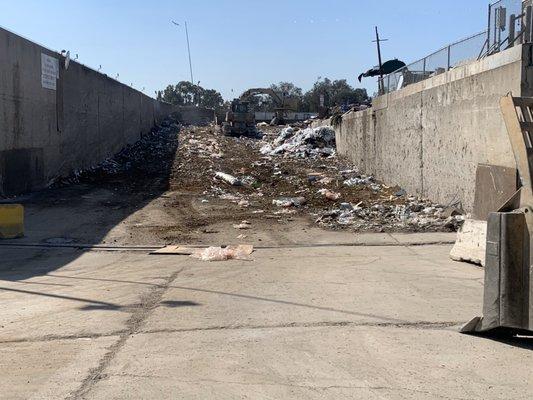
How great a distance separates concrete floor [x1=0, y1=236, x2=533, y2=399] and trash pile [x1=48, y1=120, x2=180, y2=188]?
13081 millimetres

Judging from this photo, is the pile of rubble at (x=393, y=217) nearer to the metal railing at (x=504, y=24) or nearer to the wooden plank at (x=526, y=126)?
the metal railing at (x=504, y=24)

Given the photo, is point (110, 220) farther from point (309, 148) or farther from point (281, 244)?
point (309, 148)

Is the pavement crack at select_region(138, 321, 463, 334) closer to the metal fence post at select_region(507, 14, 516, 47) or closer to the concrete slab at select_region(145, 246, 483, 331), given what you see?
the concrete slab at select_region(145, 246, 483, 331)

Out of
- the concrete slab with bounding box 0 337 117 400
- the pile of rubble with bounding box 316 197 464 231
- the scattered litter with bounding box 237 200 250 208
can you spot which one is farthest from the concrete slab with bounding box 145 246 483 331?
the scattered litter with bounding box 237 200 250 208

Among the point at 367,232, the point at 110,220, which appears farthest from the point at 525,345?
the point at 110,220

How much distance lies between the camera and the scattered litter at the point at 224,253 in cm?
910

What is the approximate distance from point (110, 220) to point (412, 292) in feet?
28.2

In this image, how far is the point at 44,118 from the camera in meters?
19.1

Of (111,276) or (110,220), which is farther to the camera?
(110,220)

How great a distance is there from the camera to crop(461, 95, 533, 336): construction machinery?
4.71 metres

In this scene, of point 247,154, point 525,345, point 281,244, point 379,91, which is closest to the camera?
point 525,345

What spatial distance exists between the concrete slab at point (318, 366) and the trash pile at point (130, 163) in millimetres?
16020

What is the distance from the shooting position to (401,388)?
13.3ft

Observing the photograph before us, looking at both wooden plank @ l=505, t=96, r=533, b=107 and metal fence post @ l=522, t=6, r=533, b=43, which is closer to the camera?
wooden plank @ l=505, t=96, r=533, b=107
